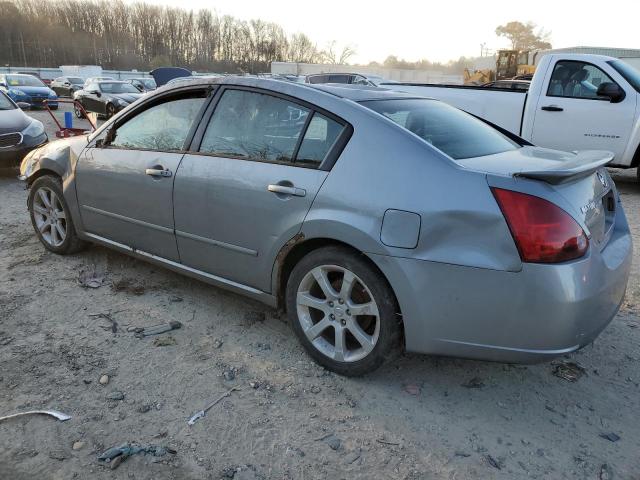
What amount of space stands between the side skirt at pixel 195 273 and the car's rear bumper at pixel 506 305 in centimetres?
95

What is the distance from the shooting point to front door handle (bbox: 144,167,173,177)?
3.47 metres

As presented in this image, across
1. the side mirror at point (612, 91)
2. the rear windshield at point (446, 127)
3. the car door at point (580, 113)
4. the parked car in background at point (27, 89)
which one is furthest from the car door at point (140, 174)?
the parked car in background at point (27, 89)

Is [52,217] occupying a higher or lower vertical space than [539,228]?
lower

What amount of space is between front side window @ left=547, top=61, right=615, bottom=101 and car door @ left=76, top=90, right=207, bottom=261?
6645 mm

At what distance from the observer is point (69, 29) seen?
272ft

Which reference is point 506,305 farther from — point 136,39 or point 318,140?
point 136,39

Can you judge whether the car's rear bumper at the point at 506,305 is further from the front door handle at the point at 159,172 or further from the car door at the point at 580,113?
the car door at the point at 580,113

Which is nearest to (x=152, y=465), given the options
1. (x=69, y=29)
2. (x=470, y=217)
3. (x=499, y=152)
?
(x=470, y=217)

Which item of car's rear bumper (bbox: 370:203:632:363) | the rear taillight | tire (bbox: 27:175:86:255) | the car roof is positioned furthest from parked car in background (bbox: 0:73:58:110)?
the rear taillight

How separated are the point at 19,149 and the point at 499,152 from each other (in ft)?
25.8

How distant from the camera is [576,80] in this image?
26.3 ft

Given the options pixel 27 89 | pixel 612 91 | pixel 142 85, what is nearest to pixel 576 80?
pixel 612 91

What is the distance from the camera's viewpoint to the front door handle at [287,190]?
2803mm

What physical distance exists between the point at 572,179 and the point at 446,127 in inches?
35.5
